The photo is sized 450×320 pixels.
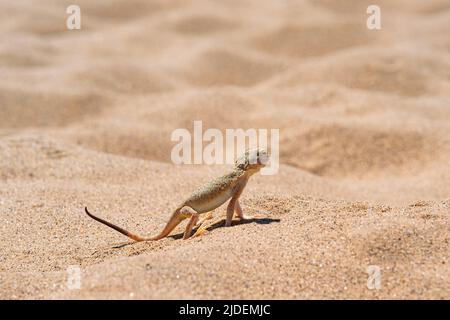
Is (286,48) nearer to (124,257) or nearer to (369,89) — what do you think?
(369,89)

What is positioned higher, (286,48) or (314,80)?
(286,48)

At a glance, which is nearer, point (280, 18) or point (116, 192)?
point (116, 192)

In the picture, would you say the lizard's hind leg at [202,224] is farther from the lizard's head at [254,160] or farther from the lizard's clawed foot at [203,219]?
the lizard's head at [254,160]

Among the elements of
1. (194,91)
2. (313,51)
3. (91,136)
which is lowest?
(91,136)

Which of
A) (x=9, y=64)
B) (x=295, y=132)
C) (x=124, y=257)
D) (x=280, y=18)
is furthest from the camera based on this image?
(x=280, y=18)

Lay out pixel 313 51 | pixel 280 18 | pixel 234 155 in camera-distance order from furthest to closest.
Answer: pixel 280 18, pixel 313 51, pixel 234 155

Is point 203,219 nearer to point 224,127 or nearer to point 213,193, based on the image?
point 213,193
